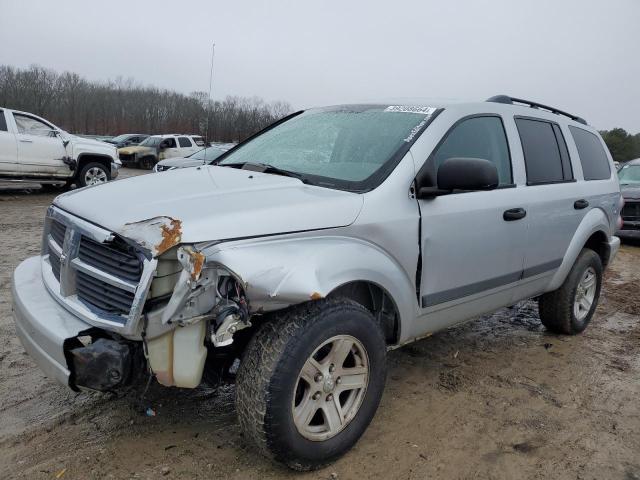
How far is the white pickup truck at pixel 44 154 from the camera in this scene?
10938 millimetres

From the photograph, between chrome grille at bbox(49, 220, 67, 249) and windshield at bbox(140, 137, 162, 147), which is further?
windshield at bbox(140, 137, 162, 147)

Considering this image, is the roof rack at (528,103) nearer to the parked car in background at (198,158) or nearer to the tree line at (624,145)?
the parked car in background at (198,158)

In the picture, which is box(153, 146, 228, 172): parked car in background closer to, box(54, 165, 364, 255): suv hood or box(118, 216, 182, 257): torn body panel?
box(54, 165, 364, 255): suv hood

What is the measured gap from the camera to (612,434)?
10.0 feet

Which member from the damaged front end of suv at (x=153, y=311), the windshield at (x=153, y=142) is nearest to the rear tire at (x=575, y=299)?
the damaged front end of suv at (x=153, y=311)

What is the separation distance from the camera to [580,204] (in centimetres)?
421

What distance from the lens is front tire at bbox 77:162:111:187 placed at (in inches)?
488

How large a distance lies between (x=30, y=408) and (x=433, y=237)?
2460 mm

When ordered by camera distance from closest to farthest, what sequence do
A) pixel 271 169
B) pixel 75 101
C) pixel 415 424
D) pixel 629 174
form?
1. pixel 415 424
2. pixel 271 169
3. pixel 629 174
4. pixel 75 101

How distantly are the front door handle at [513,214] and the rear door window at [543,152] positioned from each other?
11.9 inches

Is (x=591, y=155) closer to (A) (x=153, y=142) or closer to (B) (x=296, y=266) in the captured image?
(B) (x=296, y=266)

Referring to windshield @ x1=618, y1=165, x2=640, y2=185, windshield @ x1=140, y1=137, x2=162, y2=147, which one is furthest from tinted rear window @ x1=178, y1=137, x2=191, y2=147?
windshield @ x1=618, y1=165, x2=640, y2=185

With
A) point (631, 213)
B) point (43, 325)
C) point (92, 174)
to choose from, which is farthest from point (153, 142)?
point (43, 325)

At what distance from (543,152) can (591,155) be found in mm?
1030
